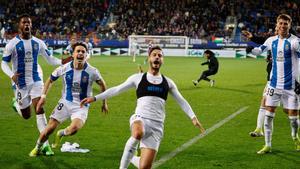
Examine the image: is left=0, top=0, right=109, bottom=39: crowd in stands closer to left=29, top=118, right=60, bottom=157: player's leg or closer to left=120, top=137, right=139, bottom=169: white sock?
left=29, top=118, right=60, bottom=157: player's leg

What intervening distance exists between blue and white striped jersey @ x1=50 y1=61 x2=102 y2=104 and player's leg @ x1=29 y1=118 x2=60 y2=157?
0.54 metres

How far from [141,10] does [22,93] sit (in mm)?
44731

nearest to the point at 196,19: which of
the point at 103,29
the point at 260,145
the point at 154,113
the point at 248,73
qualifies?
the point at 103,29

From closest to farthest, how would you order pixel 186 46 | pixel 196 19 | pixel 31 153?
1. pixel 31 153
2. pixel 186 46
3. pixel 196 19

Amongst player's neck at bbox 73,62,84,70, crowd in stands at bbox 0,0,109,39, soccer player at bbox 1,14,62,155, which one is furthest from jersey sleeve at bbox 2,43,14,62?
crowd in stands at bbox 0,0,109,39

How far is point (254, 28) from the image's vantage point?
159ft

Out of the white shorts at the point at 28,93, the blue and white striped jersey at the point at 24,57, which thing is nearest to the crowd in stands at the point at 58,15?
the blue and white striped jersey at the point at 24,57

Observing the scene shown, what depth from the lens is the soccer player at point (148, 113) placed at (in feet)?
21.7

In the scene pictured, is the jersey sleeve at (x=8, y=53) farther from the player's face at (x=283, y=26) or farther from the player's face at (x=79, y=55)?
the player's face at (x=283, y=26)

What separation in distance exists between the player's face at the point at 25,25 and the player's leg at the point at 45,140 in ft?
6.81

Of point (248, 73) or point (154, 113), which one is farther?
point (248, 73)

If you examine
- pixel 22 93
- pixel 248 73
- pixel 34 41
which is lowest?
pixel 248 73

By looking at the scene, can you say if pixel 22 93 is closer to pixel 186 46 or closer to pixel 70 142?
pixel 70 142

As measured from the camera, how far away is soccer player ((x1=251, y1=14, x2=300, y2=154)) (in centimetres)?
919
